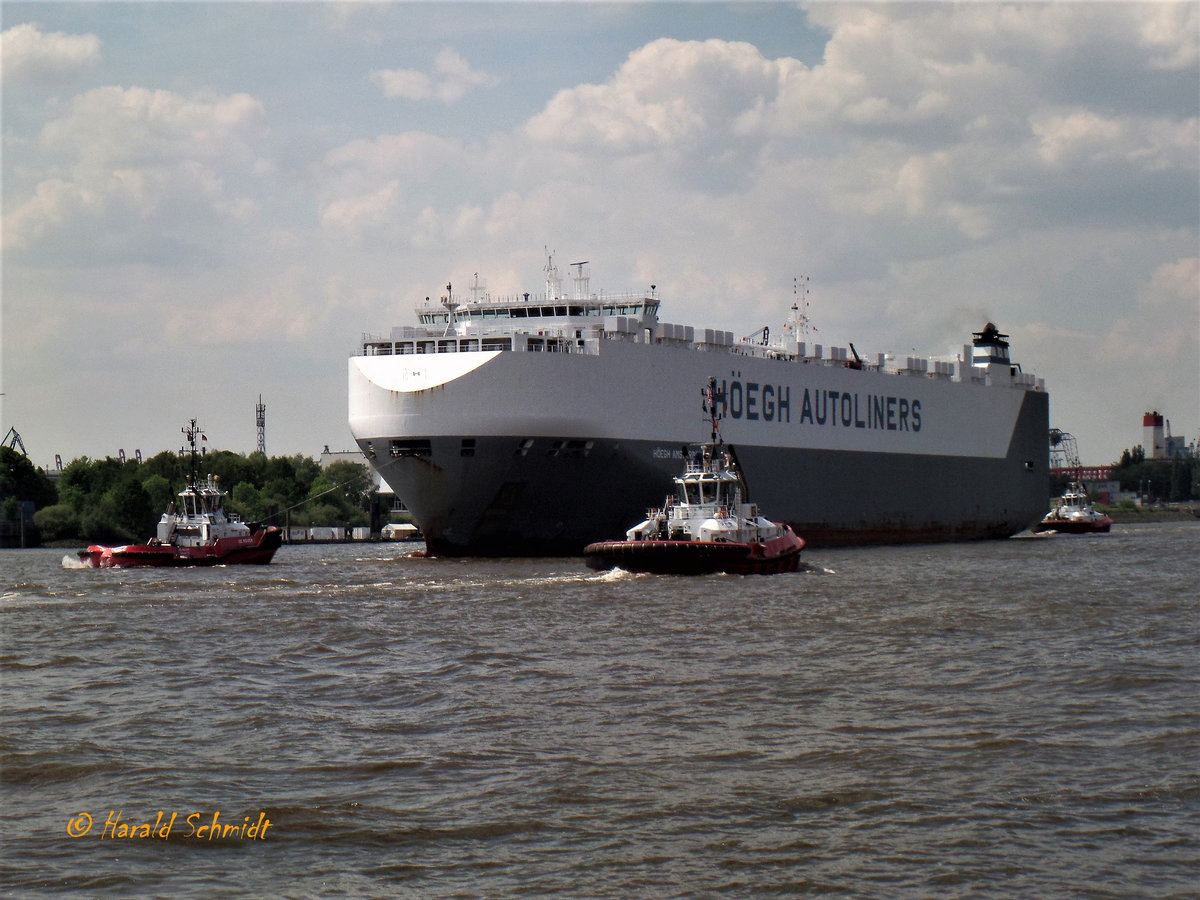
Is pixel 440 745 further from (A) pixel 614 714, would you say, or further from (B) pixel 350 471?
(B) pixel 350 471

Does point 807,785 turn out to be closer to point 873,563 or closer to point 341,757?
point 341,757

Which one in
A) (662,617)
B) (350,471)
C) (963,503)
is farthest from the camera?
(350,471)

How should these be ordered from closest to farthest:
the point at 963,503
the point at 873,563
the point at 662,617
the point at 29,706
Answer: the point at 29,706
the point at 662,617
the point at 873,563
the point at 963,503

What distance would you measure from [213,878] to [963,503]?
206 ft

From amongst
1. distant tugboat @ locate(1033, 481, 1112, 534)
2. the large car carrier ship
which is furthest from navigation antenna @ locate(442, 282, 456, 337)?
distant tugboat @ locate(1033, 481, 1112, 534)

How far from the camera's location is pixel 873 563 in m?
45.4

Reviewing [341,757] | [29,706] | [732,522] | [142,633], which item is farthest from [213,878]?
[732,522]

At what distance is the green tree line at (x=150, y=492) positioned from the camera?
7831 centimetres

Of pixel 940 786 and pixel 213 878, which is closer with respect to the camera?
pixel 213 878

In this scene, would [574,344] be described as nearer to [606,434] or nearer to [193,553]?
[606,434]

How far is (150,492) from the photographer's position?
8225cm

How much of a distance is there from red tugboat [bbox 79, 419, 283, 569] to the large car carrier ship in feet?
15.6

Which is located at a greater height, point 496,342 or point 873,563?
point 496,342

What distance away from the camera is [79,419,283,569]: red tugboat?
A: 42594 mm
